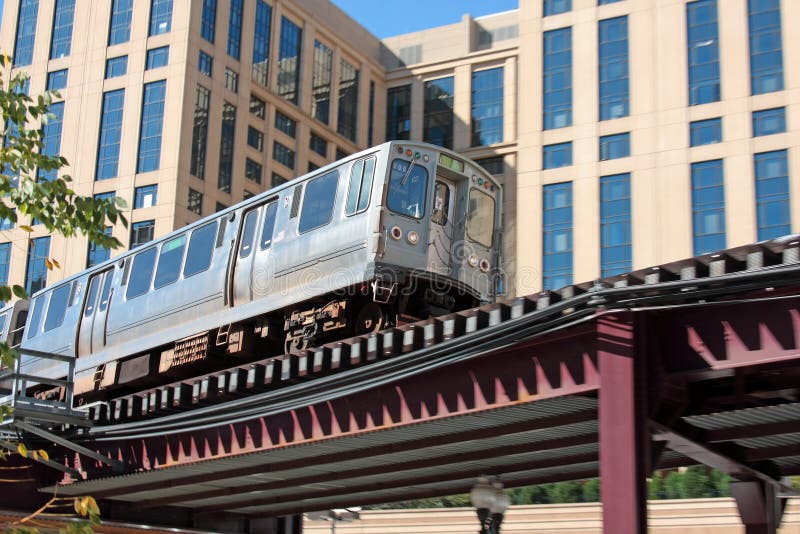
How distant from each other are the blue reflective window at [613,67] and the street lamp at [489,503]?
44685 mm

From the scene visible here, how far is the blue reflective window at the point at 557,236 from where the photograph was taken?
184ft

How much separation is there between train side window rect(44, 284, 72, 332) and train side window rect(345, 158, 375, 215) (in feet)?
31.9

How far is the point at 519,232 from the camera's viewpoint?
57.5 metres

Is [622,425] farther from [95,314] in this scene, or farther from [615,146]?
[615,146]

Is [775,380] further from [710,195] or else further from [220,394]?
[710,195]

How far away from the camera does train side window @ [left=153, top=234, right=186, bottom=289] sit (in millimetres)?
20781

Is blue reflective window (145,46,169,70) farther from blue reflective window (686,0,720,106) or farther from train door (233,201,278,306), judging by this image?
train door (233,201,278,306)

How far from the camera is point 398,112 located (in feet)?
246

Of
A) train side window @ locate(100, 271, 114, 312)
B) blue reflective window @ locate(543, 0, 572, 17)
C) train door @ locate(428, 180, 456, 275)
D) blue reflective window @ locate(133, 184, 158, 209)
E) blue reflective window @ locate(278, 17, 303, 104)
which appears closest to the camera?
train door @ locate(428, 180, 456, 275)

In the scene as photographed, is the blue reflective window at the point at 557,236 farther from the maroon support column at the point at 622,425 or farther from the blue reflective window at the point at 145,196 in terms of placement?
the maroon support column at the point at 622,425

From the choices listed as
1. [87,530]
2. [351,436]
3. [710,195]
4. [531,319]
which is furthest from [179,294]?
[710,195]

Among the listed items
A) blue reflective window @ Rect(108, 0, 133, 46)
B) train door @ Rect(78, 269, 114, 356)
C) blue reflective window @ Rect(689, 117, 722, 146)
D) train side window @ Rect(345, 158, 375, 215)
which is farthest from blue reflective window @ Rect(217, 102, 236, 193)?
train side window @ Rect(345, 158, 375, 215)

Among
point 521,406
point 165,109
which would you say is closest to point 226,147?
point 165,109

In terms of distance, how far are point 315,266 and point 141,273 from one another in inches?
233
